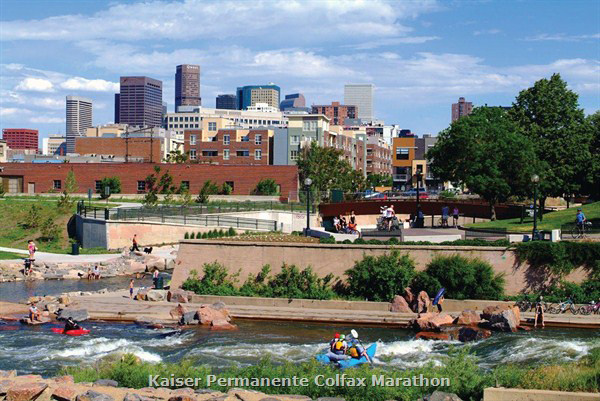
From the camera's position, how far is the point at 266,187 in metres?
91.5

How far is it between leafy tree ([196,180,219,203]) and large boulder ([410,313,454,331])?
51.4 m

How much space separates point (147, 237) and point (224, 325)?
30.6 m

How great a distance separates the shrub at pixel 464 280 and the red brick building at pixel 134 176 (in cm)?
5522

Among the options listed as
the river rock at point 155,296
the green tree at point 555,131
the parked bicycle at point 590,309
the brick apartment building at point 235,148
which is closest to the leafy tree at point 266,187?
the brick apartment building at point 235,148

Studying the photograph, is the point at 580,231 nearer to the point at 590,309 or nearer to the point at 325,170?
the point at 590,309

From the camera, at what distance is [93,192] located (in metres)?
93.1

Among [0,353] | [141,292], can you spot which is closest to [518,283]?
[141,292]

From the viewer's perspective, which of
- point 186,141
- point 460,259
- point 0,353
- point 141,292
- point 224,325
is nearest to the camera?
point 0,353

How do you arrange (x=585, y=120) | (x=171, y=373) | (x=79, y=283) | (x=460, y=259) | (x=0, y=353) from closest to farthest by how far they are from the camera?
(x=171, y=373) < (x=0, y=353) < (x=460, y=259) < (x=79, y=283) < (x=585, y=120)

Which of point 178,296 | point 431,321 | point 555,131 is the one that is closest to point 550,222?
point 555,131

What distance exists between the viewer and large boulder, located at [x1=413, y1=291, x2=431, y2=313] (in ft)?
116

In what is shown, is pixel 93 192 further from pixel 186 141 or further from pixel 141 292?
pixel 141 292

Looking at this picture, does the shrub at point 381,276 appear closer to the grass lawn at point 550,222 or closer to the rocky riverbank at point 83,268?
the grass lawn at point 550,222

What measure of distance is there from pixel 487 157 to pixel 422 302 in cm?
3044
